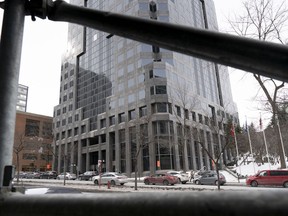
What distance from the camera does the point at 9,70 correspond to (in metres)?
1.34

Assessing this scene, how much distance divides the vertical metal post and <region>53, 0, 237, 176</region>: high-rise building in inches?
1452

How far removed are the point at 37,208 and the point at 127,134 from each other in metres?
52.2

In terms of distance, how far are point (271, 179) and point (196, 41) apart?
28998mm

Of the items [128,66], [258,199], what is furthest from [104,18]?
[128,66]

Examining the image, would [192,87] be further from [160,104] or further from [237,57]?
[237,57]

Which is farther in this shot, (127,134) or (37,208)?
(127,134)

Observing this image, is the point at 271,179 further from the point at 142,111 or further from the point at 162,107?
the point at 142,111

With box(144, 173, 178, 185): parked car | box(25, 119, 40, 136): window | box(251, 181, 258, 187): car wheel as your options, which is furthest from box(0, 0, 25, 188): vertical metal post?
box(25, 119, 40, 136): window

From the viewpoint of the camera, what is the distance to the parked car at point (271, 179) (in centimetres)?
2480

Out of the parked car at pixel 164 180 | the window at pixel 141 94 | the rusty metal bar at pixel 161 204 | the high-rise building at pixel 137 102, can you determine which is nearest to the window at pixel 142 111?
the high-rise building at pixel 137 102

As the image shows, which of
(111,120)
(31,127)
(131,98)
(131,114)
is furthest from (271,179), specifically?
(31,127)

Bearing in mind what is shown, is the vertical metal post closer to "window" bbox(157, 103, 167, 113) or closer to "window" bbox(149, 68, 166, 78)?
"window" bbox(157, 103, 167, 113)

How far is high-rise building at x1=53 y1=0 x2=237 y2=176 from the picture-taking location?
4800 cm

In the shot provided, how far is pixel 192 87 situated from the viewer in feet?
193
